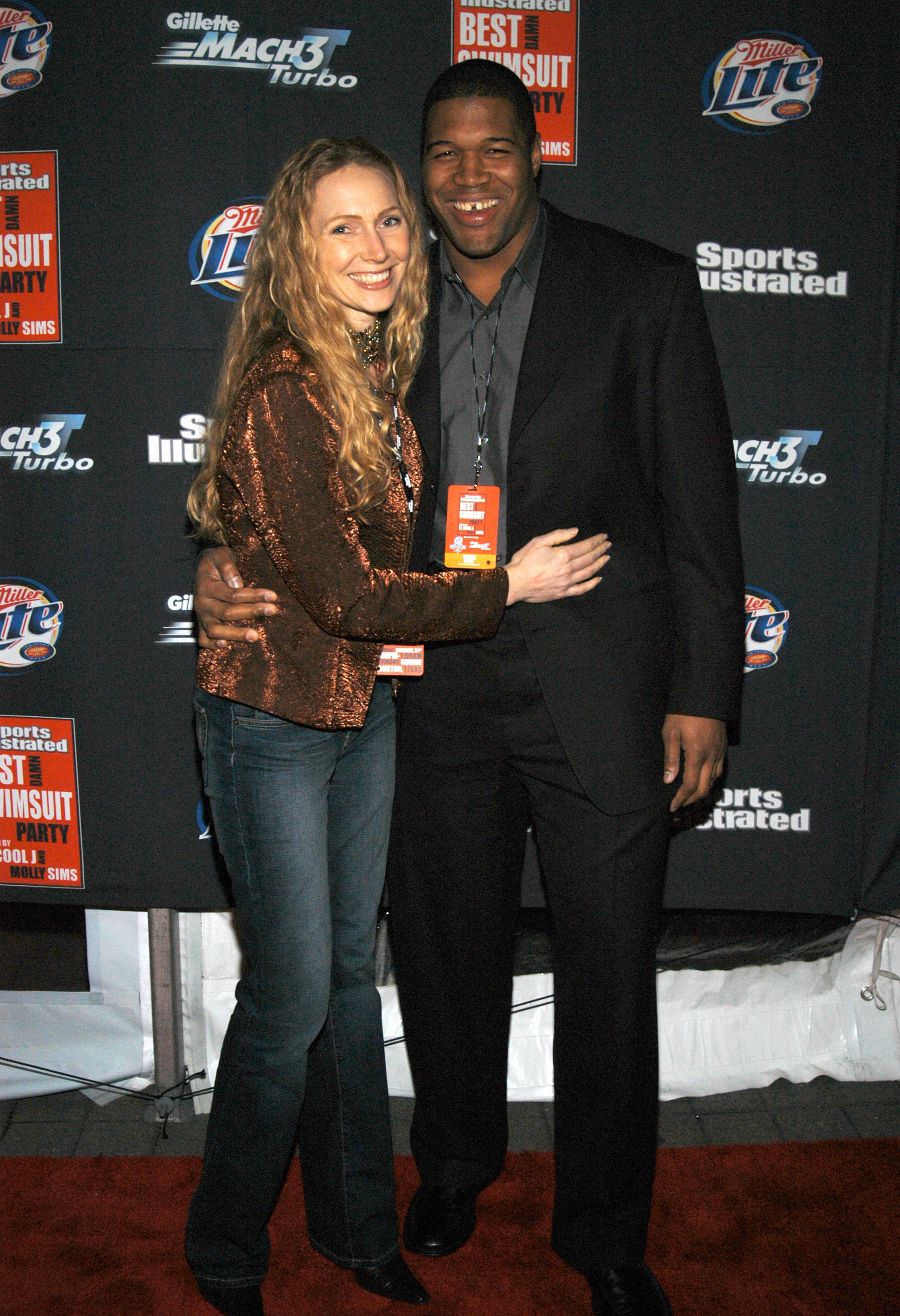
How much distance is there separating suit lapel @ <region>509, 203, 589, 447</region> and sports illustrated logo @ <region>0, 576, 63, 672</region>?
1.26m

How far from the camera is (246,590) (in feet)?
5.87

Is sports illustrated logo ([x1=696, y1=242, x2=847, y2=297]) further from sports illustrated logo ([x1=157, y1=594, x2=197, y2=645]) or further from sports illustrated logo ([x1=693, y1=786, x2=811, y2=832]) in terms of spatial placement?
sports illustrated logo ([x1=157, y1=594, x2=197, y2=645])

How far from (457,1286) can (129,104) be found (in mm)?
2569

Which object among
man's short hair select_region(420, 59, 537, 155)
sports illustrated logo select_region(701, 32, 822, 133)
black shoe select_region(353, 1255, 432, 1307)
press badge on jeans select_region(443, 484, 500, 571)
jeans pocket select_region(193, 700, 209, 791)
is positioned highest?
sports illustrated logo select_region(701, 32, 822, 133)

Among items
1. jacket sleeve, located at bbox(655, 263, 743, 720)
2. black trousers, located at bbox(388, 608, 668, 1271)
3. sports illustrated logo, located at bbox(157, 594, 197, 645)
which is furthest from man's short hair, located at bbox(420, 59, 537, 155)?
sports illustrated logo, located at bbox(157, 594, 197, 645)

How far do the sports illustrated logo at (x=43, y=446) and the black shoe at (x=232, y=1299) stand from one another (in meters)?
1.73

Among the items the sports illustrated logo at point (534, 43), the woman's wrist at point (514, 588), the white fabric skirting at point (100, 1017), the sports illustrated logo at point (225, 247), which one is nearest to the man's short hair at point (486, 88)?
the sports illustrated logo at point (534, 43)

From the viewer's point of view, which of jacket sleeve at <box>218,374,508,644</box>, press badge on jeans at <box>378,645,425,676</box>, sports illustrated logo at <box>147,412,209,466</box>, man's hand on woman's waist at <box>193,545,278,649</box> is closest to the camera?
jacket sleeve at <box>218,374,508,644</box>

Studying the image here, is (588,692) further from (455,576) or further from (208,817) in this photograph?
(208,817)

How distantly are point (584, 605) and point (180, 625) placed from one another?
1092mm

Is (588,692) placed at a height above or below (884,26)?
below

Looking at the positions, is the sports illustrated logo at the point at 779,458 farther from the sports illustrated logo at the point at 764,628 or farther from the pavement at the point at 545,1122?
the pavement at the point at 545,1122

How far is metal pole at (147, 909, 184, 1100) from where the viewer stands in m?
2.76

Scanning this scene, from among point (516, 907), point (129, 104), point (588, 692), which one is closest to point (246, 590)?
point (588, 692)
